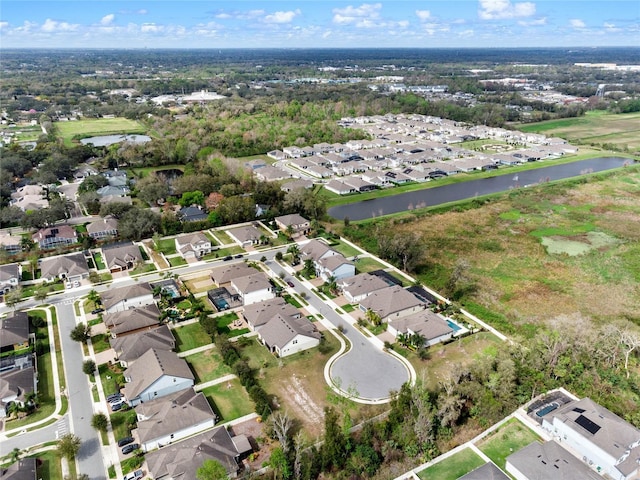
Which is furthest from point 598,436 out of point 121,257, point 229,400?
point 121,257

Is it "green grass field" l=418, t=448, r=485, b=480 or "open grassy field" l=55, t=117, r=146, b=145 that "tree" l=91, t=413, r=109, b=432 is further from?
"open grassy field" l=55, t=117, r=146, b=145

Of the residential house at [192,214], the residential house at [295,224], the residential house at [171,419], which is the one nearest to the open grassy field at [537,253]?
the residential house at [295,224]

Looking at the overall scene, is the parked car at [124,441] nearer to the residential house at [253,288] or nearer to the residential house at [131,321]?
the residential house at [131,321]

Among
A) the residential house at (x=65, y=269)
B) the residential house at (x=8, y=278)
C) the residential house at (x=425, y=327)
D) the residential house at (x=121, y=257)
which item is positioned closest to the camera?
the residential house at (x=425, y=327)

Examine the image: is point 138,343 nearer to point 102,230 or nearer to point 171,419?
point 171,419

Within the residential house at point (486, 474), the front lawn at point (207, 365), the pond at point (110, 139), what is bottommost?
the front lawn at point (207, 365)

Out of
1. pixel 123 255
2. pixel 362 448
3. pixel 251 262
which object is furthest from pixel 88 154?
pixel 362 448
